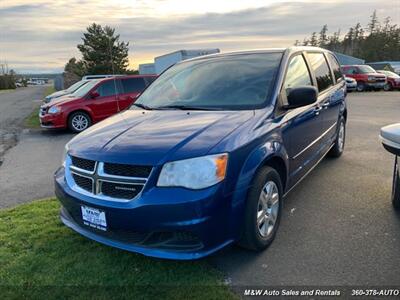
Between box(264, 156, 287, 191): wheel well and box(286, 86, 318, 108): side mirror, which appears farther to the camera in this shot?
box(286, 86, 318, 108): side mirror

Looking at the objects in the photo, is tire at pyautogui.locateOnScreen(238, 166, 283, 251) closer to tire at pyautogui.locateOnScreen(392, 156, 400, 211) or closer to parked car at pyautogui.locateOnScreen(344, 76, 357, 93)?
tire at pyautogui.locateOnScreen(392, 156, 400, 211)

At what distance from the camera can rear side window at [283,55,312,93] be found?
13.4 feet

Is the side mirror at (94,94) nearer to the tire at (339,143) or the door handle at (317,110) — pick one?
the tire at (339,143)

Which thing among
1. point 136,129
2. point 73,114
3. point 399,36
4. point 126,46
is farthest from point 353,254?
point 399,36

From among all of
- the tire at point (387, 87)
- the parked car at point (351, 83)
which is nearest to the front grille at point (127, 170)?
the parked car at point (351, 83)

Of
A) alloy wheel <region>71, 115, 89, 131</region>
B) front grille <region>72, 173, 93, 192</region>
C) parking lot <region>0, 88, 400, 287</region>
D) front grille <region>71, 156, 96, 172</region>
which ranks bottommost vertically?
alloy wheel <region>71, 115, 89, 131</region>

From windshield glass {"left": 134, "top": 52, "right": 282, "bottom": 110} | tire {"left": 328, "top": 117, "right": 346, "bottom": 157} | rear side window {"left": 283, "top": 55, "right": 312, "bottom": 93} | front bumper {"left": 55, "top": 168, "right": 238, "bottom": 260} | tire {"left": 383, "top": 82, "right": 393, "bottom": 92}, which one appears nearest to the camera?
front bumper {"left": 55, "top": 168, "right": 238, "bottom": 260}

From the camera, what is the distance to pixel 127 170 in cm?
286

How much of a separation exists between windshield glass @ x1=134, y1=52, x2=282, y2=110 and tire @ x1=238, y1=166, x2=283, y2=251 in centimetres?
75

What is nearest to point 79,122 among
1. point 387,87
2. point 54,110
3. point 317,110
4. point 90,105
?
point 90,105

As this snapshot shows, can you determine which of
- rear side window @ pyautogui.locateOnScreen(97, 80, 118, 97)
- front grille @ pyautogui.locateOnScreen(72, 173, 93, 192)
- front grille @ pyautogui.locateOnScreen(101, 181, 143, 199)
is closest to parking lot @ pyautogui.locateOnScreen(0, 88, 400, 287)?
front grille @ pyautogui.locateOnScreen(101, 181, 143, 199)

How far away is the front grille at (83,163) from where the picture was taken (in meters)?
3.06

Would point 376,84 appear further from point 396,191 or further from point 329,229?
point 329,229

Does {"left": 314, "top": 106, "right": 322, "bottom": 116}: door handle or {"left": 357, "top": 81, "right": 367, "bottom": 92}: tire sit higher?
{"left": 314, "top": 106, "right": 322, "bottom": 116}: door handle
